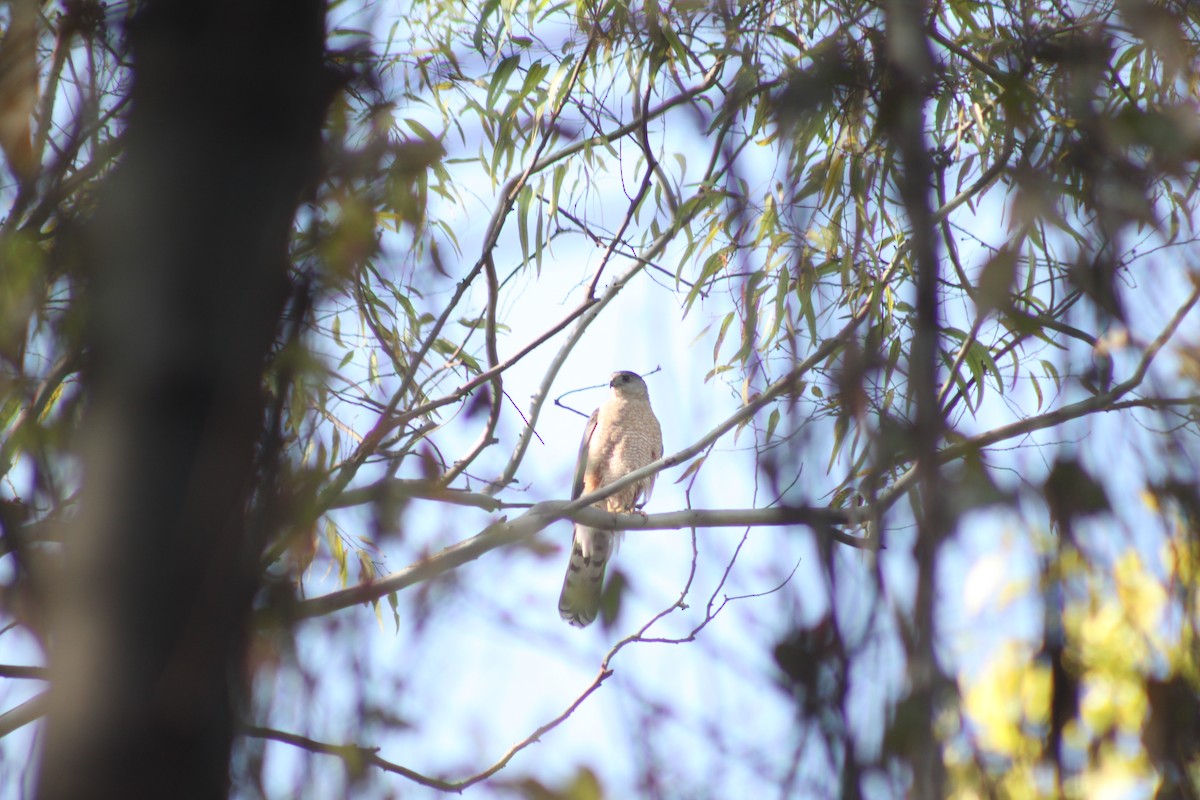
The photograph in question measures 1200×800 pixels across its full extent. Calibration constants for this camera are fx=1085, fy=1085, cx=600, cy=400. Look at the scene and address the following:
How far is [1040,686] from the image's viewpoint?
75 centimetres

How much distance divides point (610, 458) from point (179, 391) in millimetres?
4332

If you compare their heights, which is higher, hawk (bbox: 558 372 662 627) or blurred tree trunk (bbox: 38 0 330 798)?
hawk (bbox: 558 372 662 627)

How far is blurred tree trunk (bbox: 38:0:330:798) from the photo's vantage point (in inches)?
23.1

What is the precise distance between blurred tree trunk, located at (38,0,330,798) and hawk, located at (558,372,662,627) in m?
3.99

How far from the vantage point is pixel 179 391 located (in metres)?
0.64

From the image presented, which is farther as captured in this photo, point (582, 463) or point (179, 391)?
point (582, 463)

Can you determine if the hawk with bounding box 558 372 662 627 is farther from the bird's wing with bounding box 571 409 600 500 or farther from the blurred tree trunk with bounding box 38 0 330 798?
the blurred tree trunk with bounding box 38 0 330 798

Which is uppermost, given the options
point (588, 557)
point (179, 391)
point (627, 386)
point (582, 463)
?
point (627, 386)

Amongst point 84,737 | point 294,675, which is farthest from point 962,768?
point 84,737

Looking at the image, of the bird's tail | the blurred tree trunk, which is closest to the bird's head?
the bird's tail

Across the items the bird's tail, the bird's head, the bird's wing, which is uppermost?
the bird's head

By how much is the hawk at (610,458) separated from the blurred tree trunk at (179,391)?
13.1 ft

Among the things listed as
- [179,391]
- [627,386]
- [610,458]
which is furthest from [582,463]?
Answer: [179,391]

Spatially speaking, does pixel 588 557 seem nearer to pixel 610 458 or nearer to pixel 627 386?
pixel 610 458
